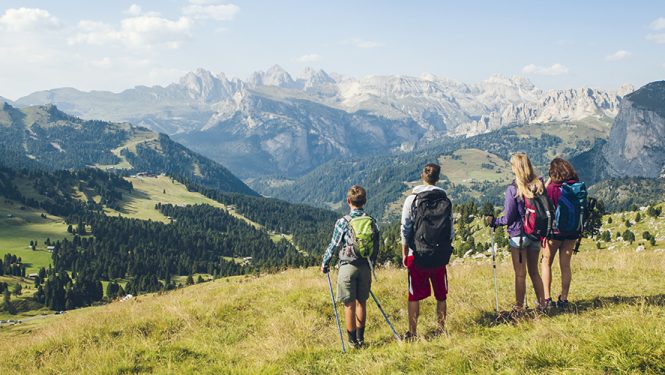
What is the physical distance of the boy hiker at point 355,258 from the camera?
10062 mm

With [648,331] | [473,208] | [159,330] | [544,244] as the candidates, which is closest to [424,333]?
[544,244]

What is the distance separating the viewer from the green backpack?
10000mm

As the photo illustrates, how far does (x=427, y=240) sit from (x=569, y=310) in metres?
4.10

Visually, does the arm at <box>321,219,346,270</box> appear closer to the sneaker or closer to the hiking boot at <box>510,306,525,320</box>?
the sneaker

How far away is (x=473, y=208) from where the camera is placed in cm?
10306

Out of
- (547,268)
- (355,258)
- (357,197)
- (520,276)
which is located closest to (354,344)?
(355,258)

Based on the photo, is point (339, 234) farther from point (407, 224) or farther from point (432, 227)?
point (432, 227)

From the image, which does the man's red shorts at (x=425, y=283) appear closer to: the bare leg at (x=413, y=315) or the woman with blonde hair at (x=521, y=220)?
the bare leg at (x=413, y=315)

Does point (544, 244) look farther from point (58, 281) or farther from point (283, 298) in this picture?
point (58, 281)

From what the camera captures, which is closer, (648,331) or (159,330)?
(648,331)

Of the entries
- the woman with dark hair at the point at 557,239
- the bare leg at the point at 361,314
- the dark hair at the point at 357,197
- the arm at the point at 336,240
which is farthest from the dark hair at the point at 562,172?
the bare leg at the point at 361,314

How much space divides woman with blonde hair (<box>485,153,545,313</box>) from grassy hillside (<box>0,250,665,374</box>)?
105cm

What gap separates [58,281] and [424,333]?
185m

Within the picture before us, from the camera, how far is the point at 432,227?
970 cm
